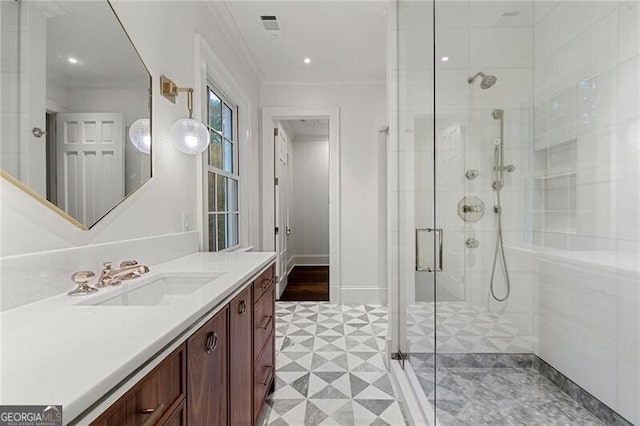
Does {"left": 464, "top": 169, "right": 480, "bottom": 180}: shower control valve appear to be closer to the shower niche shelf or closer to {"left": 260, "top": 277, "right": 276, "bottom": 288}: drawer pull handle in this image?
the shower niche shelf

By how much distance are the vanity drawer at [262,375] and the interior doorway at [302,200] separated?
6.00 ft

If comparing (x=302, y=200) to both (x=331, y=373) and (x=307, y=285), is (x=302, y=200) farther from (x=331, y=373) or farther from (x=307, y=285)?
(x=331, y=373)

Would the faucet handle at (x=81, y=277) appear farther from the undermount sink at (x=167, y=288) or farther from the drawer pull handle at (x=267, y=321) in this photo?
the drawer pull handle at (x=267, y=321)

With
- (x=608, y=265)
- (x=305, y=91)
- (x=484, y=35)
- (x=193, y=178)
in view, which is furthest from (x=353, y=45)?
(x=608, y=265)

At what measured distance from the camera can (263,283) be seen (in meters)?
1.57

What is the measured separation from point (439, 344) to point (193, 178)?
1.88 meters

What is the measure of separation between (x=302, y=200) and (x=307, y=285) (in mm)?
2076

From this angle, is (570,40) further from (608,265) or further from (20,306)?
(20,306)

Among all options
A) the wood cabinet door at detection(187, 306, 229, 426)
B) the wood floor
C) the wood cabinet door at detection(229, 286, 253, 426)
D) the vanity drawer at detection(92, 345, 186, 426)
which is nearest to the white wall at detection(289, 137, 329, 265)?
the wood floor

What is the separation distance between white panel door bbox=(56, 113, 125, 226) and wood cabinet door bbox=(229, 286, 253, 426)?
637mm

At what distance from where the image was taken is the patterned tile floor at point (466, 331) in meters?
1.81

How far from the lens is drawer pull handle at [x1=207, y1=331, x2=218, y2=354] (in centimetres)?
87

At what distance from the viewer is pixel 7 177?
0.80 m

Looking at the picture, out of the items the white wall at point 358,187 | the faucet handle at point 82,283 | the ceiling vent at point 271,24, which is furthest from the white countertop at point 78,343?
the white wall at point 358,187
